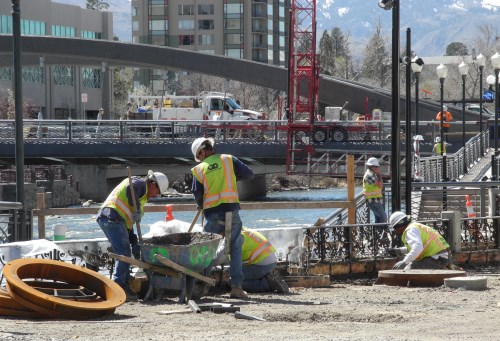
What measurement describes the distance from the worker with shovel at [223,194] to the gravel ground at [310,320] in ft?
1.55

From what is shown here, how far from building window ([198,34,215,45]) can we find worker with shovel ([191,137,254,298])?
138 m

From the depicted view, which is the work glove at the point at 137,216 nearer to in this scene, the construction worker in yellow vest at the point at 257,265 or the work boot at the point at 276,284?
the construction worker in yellow vest at the point at 257,265

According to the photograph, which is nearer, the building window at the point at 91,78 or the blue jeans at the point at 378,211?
the blue jeans at the point at 378,211

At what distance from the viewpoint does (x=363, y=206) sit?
900 inches

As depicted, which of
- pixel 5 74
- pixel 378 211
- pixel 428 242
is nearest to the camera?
pixel 428 242

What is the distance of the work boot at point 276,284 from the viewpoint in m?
14.8

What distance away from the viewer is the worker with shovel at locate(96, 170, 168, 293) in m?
13.8

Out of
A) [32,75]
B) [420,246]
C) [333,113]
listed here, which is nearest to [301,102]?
[333,113]

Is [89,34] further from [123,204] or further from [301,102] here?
[123,204]

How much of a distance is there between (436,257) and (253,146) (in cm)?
3960

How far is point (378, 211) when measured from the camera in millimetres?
22000

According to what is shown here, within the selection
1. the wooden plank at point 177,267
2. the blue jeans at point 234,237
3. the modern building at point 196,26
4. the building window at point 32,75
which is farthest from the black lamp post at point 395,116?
the modern building at point 196,26

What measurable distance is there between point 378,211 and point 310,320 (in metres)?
10.2

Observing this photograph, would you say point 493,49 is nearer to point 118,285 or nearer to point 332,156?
point 332,156
